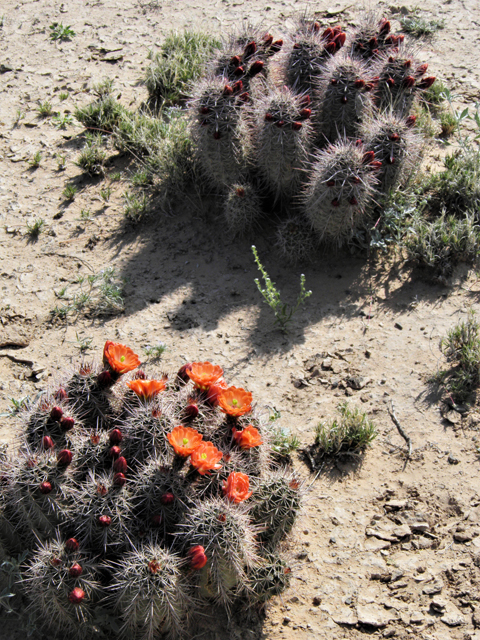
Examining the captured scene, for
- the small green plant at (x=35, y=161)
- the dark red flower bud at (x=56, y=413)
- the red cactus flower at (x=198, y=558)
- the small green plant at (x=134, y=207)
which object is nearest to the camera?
the red cactus flower at (x=198, y=558)

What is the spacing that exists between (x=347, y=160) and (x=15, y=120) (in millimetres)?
4068

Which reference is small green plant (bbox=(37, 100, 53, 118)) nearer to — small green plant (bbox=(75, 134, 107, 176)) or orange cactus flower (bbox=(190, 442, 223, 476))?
small green plant (bbox=(75, 134, 107, 176))

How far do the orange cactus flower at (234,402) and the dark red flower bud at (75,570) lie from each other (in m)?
0.93

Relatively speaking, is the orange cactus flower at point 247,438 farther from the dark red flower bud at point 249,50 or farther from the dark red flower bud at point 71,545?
the dark red flower bud at point 249,50

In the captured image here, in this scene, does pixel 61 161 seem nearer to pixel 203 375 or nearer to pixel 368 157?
pixel 368 157

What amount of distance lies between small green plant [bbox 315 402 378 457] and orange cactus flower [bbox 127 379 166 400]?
1199mm

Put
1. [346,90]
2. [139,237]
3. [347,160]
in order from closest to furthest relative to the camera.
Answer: [347,160], [346,90], [139,237]

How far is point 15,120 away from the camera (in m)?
6.27

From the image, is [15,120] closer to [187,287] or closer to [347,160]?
[187,287]

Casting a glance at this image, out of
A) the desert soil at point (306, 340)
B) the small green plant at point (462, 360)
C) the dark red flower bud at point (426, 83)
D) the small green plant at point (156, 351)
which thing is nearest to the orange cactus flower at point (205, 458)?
the desert soil at point (306, 340)

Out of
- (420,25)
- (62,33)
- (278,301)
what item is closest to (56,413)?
(278,301)

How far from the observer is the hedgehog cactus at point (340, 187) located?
4.13 m

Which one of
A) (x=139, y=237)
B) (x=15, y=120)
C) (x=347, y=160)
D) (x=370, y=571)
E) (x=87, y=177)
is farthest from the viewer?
(x=15, y=120)

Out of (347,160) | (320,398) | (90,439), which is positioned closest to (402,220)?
(347,160)
